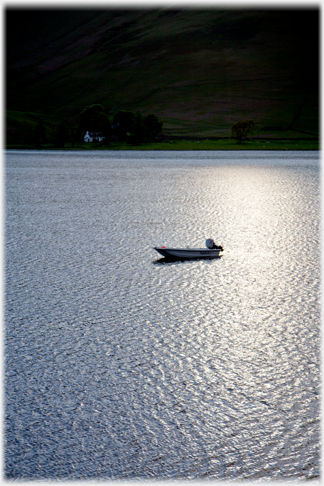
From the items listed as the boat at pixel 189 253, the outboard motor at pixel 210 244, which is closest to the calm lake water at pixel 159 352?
the boat at pixel 189 253

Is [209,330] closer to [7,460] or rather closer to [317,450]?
[317,450]

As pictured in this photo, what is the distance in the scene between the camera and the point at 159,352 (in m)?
25.8

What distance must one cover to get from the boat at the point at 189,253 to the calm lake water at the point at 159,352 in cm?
76

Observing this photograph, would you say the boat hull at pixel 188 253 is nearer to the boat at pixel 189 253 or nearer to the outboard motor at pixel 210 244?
the boat at pixel 189 253

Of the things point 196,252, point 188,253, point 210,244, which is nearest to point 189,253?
point 188,253

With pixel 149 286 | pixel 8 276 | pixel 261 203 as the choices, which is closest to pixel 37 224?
pixel 8 276

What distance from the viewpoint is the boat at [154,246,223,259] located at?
43875mm

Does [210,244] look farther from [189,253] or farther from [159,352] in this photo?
[159,352]

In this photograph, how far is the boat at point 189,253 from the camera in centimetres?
4388

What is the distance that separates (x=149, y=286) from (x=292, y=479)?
2173cm

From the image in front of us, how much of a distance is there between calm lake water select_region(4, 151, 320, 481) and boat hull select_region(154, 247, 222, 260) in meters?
0.77

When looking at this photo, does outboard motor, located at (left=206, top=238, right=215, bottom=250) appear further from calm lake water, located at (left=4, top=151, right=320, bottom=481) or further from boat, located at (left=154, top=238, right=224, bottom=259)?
calm lake water, located at (left=4, top=151, right=320, bottom=481)

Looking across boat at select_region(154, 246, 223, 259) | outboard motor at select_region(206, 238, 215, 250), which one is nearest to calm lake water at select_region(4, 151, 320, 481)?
boat at select_region(154, 246, 223, 259)

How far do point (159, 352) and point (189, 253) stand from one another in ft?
65.2
